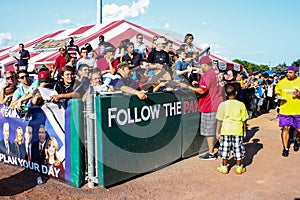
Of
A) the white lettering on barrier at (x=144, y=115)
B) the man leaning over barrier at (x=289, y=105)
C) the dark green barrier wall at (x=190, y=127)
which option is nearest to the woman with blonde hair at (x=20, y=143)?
the white lettering on barrier at (x=144, y=115)

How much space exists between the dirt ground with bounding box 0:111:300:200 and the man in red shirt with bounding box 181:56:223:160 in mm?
561

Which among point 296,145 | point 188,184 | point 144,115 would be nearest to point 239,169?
point 188,184

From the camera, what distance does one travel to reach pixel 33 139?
5.32m

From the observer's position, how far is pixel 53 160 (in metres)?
5.04

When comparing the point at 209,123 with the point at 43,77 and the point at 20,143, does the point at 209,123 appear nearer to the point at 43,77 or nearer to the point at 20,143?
the point at 43,77

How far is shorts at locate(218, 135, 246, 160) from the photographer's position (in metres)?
5.43

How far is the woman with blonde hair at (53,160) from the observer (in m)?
4.95

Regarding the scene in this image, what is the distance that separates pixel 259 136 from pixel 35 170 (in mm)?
6228

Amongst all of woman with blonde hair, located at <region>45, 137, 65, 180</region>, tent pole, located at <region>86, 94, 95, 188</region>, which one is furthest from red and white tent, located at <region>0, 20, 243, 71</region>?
tent pole, located at <region>86, 94, 95, 188</region>

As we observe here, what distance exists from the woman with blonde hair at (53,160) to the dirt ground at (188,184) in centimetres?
15

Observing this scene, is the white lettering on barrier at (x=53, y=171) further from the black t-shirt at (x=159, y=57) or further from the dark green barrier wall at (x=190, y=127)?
the black t-shirt at (x=159, y=57)

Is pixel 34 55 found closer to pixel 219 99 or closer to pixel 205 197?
pixel 219 99

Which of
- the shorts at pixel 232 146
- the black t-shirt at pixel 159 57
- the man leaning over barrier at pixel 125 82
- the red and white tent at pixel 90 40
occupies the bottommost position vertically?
the shorts at pixel 232 146

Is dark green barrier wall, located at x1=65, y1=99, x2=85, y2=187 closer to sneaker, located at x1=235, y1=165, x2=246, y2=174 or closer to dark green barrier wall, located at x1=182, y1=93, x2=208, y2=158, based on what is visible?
dark green barrier wall, located at x1=182, y1=93, x2=208, y2=158
